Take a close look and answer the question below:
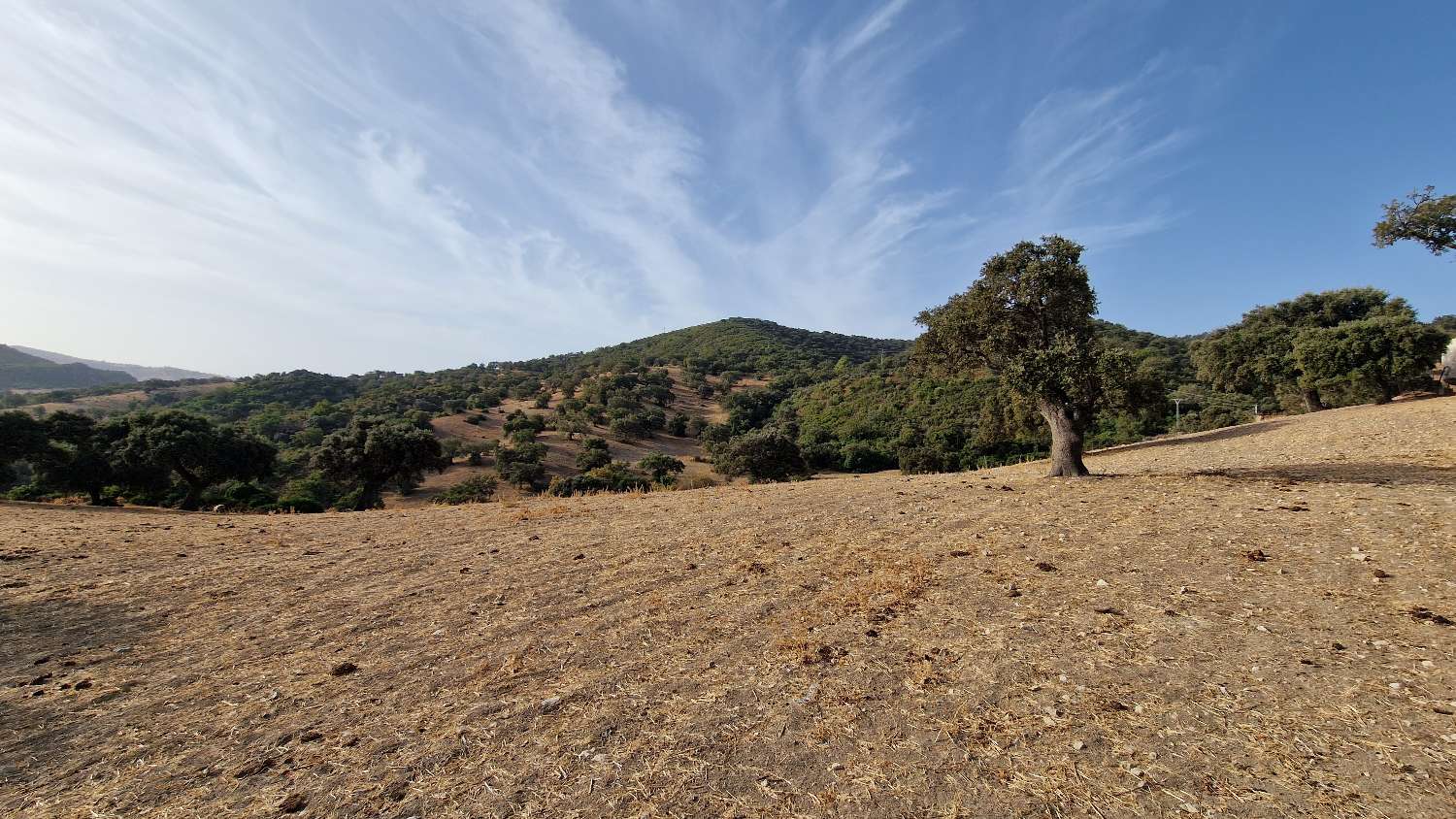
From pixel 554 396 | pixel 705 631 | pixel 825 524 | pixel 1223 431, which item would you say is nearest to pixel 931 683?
pixel 705 631

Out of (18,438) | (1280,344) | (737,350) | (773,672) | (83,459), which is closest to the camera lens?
(773,672)

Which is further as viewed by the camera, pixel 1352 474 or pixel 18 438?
pixel 18 438

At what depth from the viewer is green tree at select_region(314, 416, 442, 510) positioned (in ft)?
95.3

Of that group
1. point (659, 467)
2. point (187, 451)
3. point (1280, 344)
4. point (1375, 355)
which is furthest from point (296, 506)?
point (1280, 344)

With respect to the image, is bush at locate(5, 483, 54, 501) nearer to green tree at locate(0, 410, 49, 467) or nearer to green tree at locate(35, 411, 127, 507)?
green tree at locate(35, 411, 127, 507)

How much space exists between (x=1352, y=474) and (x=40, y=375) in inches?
10096

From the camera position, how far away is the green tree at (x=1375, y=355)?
88.5 ft

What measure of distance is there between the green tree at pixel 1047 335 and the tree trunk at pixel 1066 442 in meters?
0.02

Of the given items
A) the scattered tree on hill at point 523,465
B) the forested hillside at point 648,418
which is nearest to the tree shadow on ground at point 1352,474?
the forested hillside at point 648,418

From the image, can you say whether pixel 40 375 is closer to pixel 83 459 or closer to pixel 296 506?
pixel 83 459

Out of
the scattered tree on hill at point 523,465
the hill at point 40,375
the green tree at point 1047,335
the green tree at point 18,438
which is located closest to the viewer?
the green tree at point 1047,335

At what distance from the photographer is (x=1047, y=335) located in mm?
14141

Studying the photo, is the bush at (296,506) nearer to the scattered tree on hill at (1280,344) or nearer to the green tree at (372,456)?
the green tree at (372,456)

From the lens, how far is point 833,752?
11.4ft
